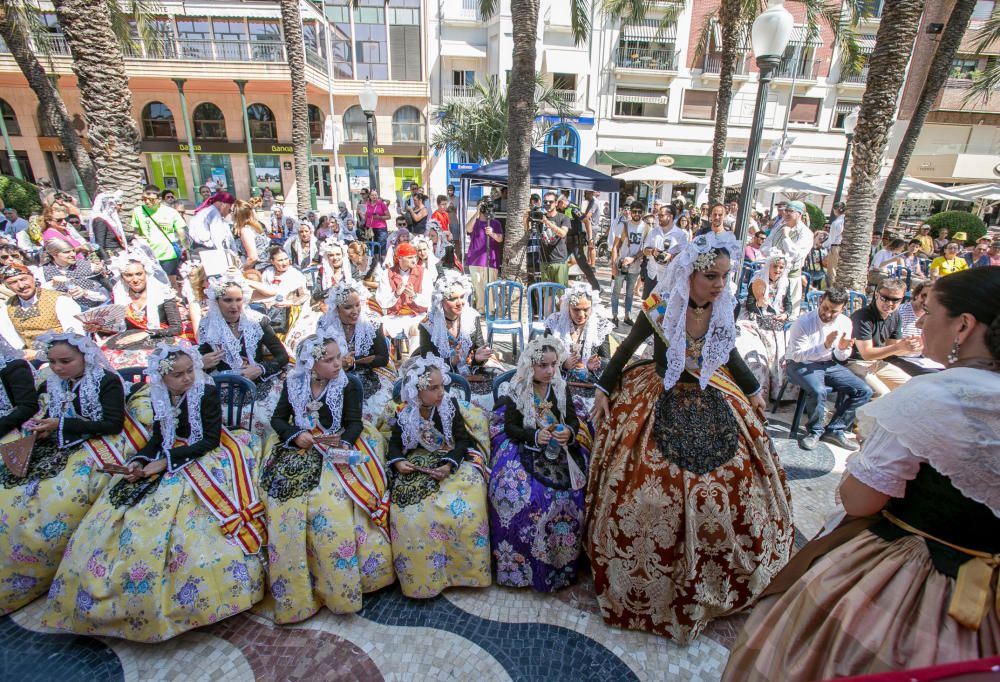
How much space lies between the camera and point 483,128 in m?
21.2

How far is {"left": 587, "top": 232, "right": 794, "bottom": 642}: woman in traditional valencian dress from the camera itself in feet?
9.40

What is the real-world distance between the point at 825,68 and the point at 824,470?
2943 cm

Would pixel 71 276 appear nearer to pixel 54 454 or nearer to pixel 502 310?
pixel 54 454

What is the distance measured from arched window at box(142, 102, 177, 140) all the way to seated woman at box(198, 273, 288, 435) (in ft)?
94.8

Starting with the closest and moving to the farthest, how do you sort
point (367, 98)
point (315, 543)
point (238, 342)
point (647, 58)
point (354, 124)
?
point (315, 543) < point (238, 342) < point (367, 98) < point (647, 58) < point (354, 124)

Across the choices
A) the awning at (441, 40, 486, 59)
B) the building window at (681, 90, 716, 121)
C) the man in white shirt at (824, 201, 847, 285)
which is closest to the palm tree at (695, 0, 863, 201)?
the man in white shirt at (824, 201, 847, 285)

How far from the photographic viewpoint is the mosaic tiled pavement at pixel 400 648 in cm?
284

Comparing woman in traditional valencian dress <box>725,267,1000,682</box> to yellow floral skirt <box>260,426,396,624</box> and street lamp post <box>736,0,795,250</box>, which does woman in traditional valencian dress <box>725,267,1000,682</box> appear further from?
street lamp post <box>736,0,795,250</box>

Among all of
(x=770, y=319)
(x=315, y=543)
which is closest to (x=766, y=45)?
(x=770, y=319)

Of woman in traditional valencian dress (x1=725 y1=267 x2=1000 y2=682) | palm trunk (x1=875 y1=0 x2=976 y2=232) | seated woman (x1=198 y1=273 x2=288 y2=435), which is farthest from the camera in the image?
palm trunk (x1=875 y1=0 x2=976 y2=232)

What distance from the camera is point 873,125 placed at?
7.11 m

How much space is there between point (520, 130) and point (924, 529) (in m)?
8.36

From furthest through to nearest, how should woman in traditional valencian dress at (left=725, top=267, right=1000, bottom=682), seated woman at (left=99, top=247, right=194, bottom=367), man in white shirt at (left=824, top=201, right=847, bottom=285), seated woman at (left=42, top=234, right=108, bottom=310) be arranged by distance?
man in white shirt at (left=824, top=201, right=847, bottom=285), seated woman at (left=42, top=234, right=108, bottom=310), seated woman at (left=99, top=247, right=194, bottom=367), woman in traditional valencian dress at (left=725, top=267, right=1000, bottom=682)

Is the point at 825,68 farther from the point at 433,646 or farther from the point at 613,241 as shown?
the point at 433,646
